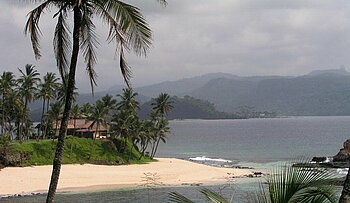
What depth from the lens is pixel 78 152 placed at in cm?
6238

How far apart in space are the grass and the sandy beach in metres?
2.86

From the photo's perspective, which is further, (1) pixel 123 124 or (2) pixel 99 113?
(1) pixel 123 124

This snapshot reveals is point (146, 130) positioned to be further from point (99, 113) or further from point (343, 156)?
point (343, 156)

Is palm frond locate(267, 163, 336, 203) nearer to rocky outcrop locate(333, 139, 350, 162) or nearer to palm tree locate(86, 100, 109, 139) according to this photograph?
palm tree locate(86, 100, 109, 139)

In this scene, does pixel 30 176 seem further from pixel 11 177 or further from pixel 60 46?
pixel 60 46

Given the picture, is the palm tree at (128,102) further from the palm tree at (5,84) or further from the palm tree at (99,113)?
the palm tree at (5,84)

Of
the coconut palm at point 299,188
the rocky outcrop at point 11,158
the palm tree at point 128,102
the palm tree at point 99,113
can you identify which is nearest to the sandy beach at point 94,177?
the rocky outcrop at point 11,158

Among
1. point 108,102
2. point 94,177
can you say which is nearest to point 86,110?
point 108,102

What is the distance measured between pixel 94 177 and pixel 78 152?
13652 mm

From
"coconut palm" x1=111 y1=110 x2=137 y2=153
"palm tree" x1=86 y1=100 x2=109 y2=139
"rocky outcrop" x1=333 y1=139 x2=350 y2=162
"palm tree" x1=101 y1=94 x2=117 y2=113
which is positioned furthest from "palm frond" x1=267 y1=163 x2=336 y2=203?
"rocky outcrop" x1=333 y1=139 x2=350 y2=162

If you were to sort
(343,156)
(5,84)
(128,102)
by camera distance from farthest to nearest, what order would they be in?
(128,102) < (343,156) < (5,84)

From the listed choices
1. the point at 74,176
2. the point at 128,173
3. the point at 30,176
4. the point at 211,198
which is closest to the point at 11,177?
the point at 30,176

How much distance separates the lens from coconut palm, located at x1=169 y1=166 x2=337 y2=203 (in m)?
3.74

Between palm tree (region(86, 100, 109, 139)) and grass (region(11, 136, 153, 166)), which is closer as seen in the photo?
grass (region(11, 136, 153, 166))
